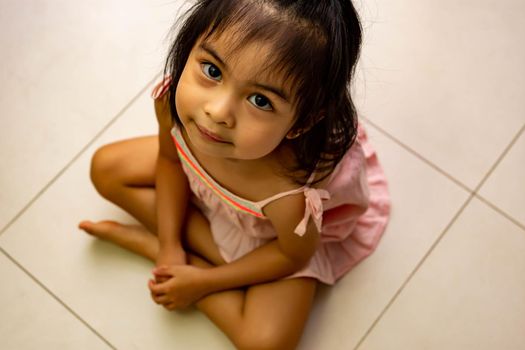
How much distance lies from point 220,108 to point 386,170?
54 cm

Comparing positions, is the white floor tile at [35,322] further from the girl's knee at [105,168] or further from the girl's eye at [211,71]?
the girl's eye at [211,71]

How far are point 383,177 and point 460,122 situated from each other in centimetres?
19

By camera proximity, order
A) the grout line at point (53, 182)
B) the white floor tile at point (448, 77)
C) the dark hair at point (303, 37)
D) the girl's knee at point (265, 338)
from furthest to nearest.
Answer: the white floor tile at point (448, 77)
the grout line at point (53, 182)
the girl's knee at point (265, 338)
the dark hair at point (303, 37)

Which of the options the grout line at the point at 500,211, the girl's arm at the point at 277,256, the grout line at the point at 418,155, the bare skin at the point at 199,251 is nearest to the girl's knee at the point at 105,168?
the bare skin at the point at 199,251

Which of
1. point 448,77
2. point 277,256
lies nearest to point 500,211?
point 448,77

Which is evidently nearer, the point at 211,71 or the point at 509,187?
the point at 211,71

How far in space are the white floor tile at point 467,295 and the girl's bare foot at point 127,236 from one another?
39 cm

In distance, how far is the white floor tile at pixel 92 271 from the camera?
995mm

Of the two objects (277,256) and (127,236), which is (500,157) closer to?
(277,256)

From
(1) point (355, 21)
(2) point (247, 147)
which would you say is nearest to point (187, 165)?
(2) point (247, 147)

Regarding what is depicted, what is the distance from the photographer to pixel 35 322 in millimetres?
1006

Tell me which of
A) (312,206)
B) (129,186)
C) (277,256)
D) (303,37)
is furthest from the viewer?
(129,186)

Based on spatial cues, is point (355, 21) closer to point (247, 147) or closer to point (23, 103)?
point (247, 147)

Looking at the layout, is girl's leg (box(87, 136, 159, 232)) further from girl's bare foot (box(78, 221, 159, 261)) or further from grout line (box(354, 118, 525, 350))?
grout line (box(354, 118, 525, 350))
